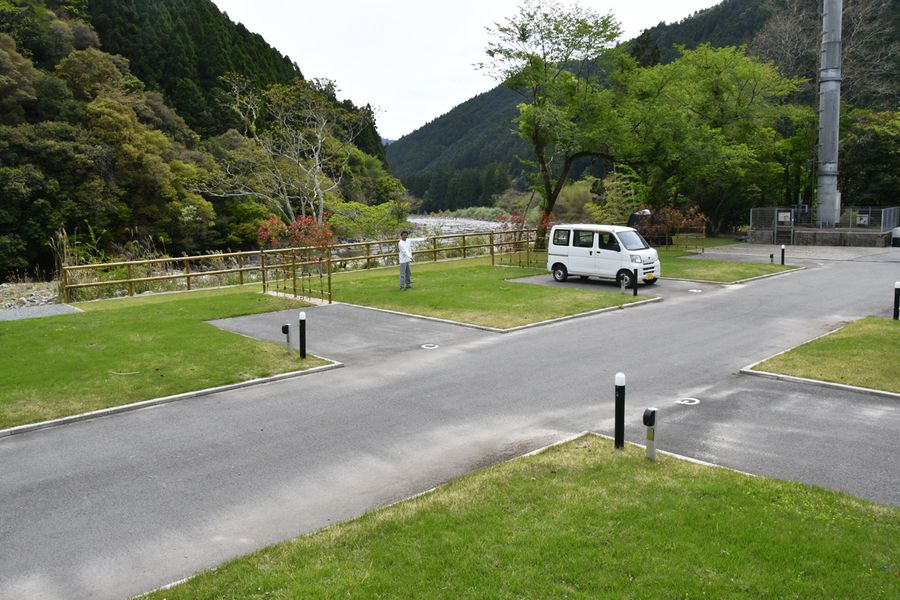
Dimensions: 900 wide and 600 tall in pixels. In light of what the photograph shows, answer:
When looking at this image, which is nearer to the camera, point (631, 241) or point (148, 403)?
point (148, 403)

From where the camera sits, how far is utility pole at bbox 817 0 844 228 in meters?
39.5

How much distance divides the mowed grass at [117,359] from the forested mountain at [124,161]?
14114 millimetres

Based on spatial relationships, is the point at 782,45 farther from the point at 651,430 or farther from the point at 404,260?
the point at 651,430

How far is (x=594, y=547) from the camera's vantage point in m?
5.42

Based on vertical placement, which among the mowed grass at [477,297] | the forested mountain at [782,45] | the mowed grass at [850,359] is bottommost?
the mowed grass at [850,359]

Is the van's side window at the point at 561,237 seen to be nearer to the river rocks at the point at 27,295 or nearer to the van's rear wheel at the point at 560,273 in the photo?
the van's rear wheel at the point at 560,273

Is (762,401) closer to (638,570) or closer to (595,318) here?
(638,570)

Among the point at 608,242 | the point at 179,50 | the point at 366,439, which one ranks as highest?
the point at 179,50

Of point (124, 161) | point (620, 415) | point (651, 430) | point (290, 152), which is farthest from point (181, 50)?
point (651, 430)

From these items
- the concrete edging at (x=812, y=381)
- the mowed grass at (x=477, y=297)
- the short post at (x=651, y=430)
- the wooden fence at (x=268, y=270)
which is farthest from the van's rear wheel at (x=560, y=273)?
the short post at (x=651, y=430)

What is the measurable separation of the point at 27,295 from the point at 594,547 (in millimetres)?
24581

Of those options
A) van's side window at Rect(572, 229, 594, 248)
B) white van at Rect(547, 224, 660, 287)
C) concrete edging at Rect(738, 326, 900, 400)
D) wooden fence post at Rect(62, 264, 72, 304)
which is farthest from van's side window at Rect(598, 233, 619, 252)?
wooden fence post at Rect(62, 264, 72, 304)

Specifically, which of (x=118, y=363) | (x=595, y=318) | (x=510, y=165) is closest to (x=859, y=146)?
(x=595, y=318)

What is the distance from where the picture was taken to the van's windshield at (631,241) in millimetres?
21297
